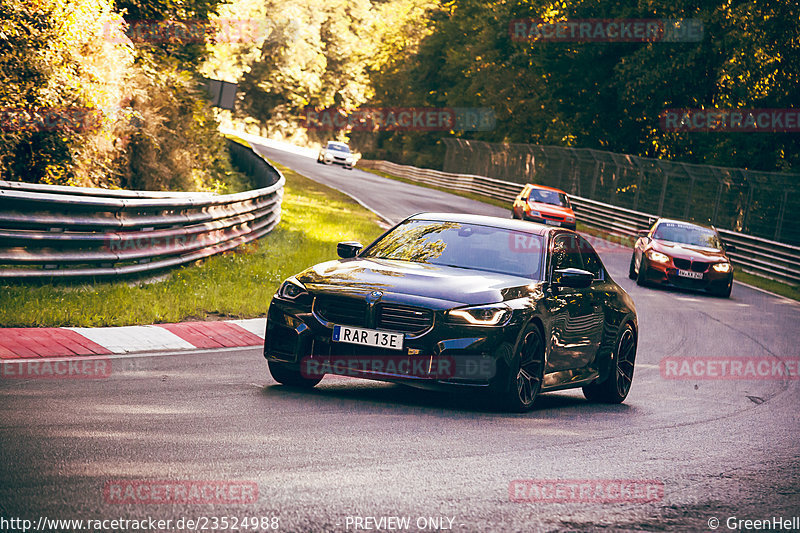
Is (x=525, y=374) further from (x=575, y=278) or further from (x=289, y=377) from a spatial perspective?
(x=289, y=377)

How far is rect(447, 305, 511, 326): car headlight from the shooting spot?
767 cm

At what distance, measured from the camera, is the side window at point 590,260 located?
9.86m

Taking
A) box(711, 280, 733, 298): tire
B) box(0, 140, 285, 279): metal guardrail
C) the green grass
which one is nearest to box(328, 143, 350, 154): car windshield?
the green grass

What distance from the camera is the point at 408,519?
4848 mm

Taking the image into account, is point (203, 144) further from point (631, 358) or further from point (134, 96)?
point (631, 358)

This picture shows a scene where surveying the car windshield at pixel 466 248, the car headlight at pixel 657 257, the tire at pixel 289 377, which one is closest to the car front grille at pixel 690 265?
the car headlight at pixel 657 257

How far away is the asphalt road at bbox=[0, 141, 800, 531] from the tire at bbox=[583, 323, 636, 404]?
142 mm

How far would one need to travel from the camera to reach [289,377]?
8.43 meters

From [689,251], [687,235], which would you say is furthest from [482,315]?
[687,235]

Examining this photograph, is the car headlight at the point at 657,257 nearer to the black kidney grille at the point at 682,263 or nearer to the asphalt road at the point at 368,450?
the black kidney grille at the point at 682,263

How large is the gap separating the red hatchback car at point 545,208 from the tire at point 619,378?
23.0 meters

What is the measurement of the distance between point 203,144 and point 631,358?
55.9ft

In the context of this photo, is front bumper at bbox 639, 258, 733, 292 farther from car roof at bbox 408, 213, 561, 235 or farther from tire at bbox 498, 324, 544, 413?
tire at bbox 498, 324, 544, 413

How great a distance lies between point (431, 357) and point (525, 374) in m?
0.95
